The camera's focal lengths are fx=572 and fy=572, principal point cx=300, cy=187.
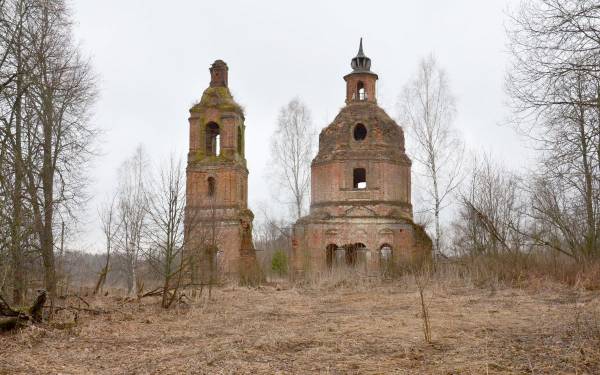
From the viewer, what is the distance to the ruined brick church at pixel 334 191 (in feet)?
79.7

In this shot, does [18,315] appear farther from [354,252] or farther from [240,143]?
[240,143]

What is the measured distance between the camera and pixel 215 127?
26453mm

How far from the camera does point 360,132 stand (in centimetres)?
2608

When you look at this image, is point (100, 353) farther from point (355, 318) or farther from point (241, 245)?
point (241, 245)

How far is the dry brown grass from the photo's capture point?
625 centimetres

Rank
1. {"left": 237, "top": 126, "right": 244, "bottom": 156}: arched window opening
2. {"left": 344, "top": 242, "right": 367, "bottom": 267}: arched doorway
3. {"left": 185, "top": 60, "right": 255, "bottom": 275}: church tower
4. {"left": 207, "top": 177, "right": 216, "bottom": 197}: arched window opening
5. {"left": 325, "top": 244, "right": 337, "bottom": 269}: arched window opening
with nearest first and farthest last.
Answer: {"left": 185, "top": 60, "right": 255, "bottom": 275}: church tower → {"left": 325, "top": 244, "right": 337, "bottom": 269}: arched window opening → {"left": 344, "top": 242, "right": 367, "bottom": 267}: arched doorway → {"left": 207, "top": 177, "right": 216, "bottom": 197}: arched window opening → {"left": 237, "top": 126, "right": 244, "bottom": 156}: arched window opening

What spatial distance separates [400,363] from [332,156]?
19.1m

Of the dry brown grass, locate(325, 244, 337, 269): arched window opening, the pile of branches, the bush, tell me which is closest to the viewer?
the dry brown grass

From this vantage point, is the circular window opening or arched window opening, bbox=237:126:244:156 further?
arched window opening, bbox=237:126:244:156

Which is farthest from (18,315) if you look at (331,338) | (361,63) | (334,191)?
(361,63)

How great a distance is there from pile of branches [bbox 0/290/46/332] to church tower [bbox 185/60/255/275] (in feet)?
45.2

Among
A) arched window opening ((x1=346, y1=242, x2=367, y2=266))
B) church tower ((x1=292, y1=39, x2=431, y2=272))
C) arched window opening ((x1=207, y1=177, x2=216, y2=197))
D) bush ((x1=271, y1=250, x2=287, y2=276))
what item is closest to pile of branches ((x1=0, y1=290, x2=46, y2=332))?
church tower ((x1=292, y1=39, x2=431, y2=272))

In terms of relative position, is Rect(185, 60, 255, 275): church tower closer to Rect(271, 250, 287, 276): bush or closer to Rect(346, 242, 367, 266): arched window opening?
Rect(346, 242, 367, 266): arched window opening

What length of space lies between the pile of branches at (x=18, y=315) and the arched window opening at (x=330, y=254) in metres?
16.1
